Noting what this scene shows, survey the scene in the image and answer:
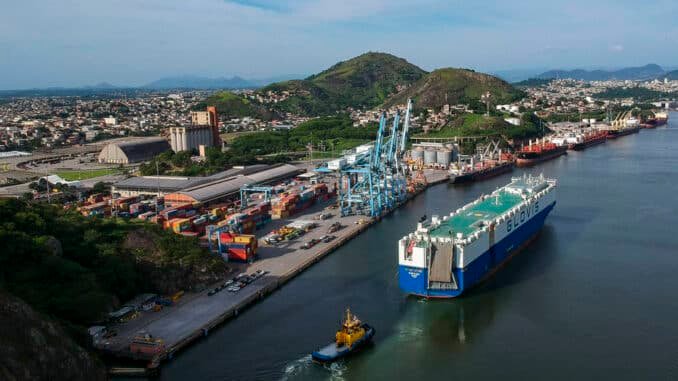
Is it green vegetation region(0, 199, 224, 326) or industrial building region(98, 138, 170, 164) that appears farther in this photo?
industrial building region(98, 138, 170, 164)

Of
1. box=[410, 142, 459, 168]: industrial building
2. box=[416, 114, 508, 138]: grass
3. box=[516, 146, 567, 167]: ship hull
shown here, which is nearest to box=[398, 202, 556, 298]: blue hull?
box=[410, 142, 459, 168]: industrial building

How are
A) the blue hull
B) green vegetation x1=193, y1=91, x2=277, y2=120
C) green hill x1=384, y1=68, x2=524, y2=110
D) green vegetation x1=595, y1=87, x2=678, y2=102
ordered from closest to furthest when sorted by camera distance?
the blue hull
green vegetation x1=193, y1=91, x2=277, y2=120
green hill x1=384, y1=68, x2=524, y2=110
green vegetation x1=595, y1=87, x2=678, y2=102

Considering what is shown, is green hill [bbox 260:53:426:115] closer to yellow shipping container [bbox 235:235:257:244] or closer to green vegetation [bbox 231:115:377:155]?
green vegetation [bbox 231:115:377:155]

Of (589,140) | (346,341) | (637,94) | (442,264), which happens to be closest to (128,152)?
(442,264)

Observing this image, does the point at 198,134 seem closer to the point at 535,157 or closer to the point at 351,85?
the point at 535,157

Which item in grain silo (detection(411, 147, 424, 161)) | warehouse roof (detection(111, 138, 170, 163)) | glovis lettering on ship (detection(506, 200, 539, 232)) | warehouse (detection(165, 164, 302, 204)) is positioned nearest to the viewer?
glovis lettering on ship (detection(506, 200, 539, 232))

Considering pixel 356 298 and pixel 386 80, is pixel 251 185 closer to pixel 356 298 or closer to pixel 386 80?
pixel 356 298
